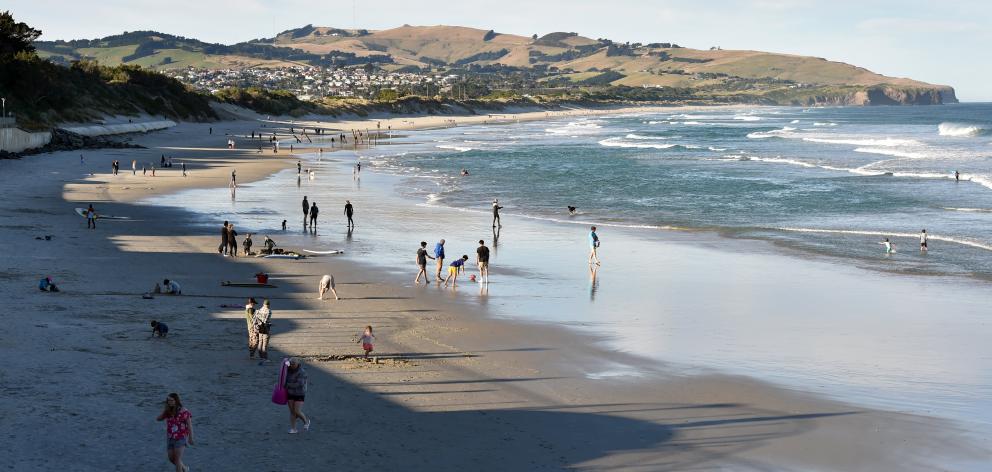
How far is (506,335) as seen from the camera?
774 inches

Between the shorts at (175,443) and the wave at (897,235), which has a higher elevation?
the wave at (897,235)

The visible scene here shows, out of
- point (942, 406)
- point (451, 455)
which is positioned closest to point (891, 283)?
point (942, 406)

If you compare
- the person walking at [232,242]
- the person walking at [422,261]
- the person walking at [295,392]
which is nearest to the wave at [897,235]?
the person walking at [422,261]

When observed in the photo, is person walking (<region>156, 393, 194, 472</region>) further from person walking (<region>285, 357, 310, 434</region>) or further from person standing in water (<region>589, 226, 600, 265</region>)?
person standing in water (<region>589, 226, 600, 265</region>)

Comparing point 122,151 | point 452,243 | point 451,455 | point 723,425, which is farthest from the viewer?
point 122,151

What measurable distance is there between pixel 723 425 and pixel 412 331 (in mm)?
7319

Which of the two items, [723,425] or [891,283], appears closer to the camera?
[723,425]

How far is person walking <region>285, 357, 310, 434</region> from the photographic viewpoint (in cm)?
1309

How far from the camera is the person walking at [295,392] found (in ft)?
42.9

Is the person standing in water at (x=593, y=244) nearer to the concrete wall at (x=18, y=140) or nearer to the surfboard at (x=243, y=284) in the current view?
the surfboard at (x=243, y=284)

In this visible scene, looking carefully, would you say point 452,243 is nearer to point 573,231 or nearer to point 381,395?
point 573,231

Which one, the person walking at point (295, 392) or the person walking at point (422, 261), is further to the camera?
the person walking at point (422, 261)

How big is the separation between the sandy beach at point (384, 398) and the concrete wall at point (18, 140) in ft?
119

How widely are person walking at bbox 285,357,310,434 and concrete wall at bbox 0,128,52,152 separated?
49762mm
